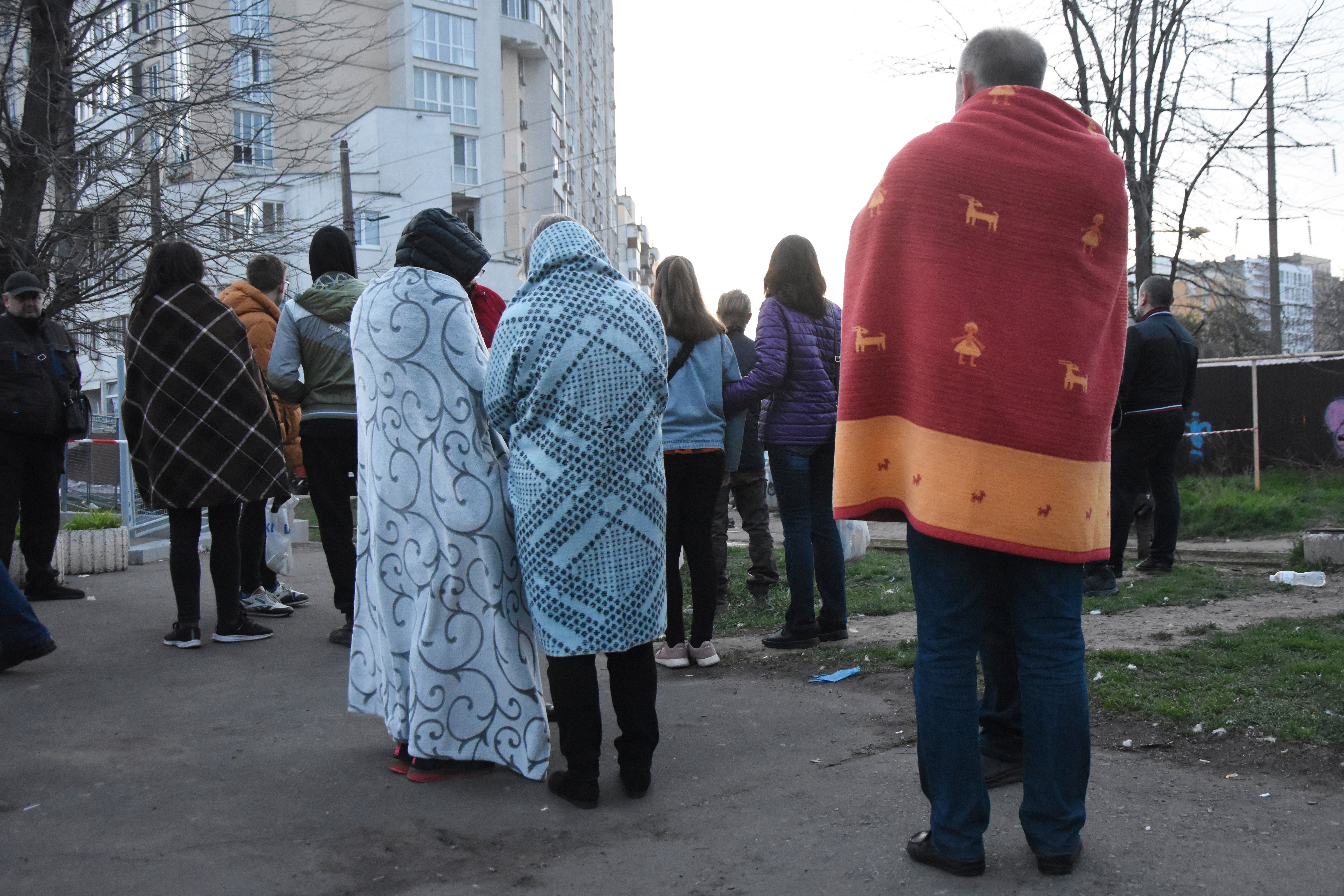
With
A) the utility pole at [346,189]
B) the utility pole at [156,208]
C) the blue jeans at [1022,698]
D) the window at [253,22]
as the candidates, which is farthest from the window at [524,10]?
the blue jeans at [1022,698]

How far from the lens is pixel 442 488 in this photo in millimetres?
3596

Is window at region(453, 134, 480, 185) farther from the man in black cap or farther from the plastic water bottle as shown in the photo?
the plastic water bottle

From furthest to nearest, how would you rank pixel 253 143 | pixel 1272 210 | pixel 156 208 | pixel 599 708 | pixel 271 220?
pixel 1272 210 < pixel 271 220 < pixel 253 143 < pixel 156 208 < pixel 599 708

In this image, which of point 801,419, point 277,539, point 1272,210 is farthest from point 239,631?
point 1272,210

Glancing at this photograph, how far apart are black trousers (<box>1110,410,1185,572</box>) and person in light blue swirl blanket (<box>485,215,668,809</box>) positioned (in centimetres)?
443

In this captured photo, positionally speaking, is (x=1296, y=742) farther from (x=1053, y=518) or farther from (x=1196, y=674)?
(x=1053, y=518)

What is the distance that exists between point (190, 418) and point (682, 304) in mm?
2659

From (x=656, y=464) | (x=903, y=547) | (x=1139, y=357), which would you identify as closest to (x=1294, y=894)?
(x=656, y=464)

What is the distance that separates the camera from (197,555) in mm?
5727

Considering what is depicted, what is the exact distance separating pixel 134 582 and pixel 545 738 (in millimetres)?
5801

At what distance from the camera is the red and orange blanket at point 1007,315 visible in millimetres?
2680

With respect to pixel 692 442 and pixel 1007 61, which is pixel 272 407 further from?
pixel 1007 61

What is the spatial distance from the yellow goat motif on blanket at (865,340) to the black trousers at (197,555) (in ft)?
13.2

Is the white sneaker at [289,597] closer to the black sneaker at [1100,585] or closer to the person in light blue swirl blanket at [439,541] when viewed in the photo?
the person in light blue swirl blanket at [439,541]
